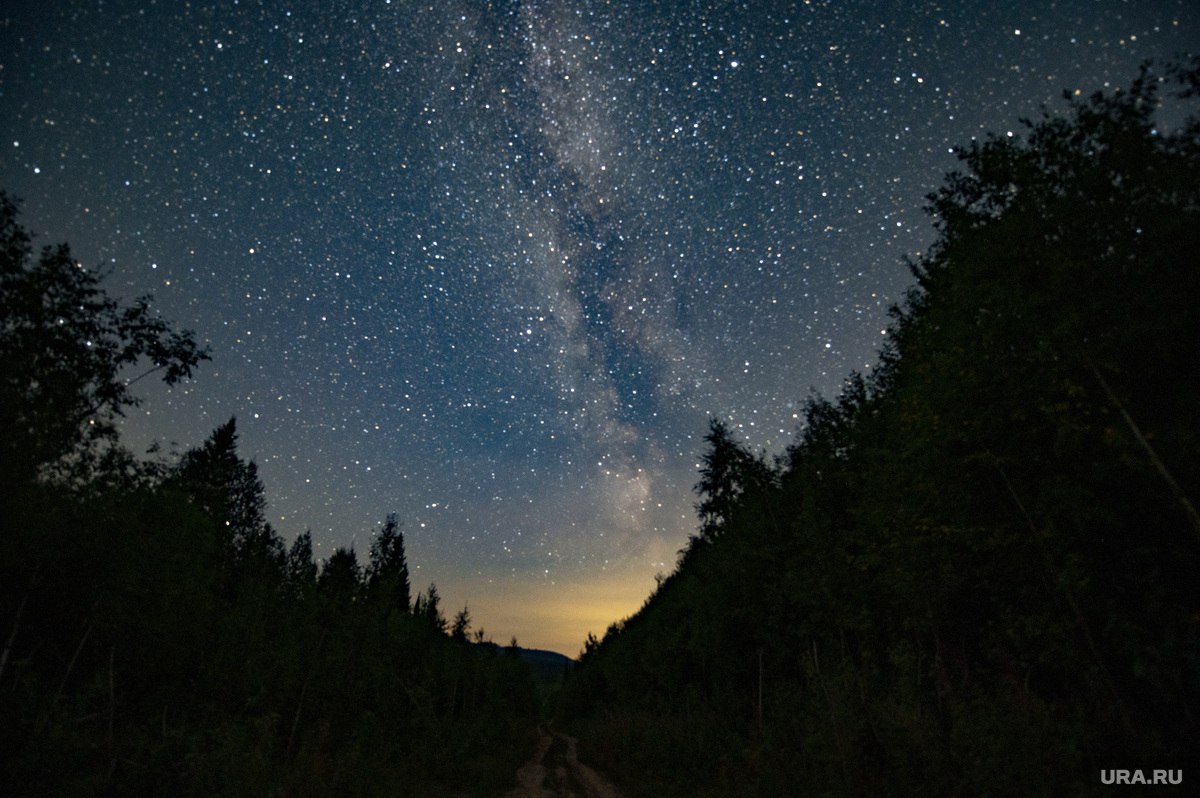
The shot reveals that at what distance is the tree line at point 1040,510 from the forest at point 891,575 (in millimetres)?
64

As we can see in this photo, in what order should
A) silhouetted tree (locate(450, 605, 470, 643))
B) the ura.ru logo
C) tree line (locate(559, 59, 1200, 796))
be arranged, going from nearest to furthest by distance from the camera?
the ura.ru logo
tree line (locate(559, 59, 1200, 796))
silhouetted tree (locate(450, 605, 470, 643))

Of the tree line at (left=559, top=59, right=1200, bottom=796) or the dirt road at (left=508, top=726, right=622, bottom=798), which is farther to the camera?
the dirt road at (left=508, top=726, right=622, bottom=798)

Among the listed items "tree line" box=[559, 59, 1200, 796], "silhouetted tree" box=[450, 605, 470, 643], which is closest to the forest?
"tree line" box=[559, 59, 1200, 796]

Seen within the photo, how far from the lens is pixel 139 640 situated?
18172mm

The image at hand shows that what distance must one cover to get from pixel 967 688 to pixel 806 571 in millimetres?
6294

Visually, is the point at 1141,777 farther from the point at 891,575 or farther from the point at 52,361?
the point at 52,361

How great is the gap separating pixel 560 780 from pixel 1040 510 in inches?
706

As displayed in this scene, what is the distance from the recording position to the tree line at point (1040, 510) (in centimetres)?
737

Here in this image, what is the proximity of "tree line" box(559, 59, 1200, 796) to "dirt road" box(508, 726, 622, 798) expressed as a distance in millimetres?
2725

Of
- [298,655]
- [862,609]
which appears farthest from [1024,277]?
[298,655]

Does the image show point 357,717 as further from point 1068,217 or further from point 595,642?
point 595,642

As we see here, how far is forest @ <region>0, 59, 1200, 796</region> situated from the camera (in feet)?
25.4

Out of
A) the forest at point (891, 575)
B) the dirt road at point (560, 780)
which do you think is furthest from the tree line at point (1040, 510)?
the dirt road at point (560, 780)

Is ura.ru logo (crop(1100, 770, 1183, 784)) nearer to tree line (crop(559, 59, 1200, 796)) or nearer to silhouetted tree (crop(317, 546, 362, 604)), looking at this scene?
tree line (crop(559, 59, 1200, 796))
